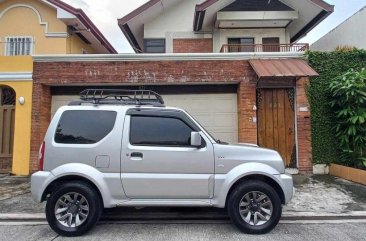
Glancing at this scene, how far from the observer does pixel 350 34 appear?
57.0ft

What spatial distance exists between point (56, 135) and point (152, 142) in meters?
1.58

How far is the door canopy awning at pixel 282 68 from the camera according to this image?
32.6 feet

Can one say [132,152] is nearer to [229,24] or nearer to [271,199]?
[271,199]

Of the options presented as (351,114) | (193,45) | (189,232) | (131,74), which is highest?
(193,45)

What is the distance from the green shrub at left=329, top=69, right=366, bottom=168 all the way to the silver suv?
5.54m

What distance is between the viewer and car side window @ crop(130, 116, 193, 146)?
223 inches

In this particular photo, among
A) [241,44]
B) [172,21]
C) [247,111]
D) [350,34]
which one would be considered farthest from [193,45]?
[350,34]

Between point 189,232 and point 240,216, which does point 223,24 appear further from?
point 189,232

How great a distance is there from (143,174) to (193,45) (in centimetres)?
1230

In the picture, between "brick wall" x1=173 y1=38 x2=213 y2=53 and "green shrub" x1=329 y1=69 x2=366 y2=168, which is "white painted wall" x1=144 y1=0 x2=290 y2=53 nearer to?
"brick wall" x1=173 y1=38 x2=213 y2=53

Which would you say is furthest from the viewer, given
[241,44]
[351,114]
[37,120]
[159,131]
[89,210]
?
[241,44]

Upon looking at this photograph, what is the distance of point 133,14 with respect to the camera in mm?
15984

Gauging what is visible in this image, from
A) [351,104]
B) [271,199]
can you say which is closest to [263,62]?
[351,104]

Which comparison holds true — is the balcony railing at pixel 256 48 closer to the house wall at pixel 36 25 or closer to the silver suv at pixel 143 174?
the house wall at pixel 36 25
